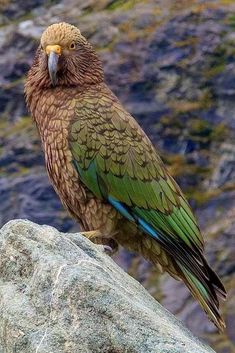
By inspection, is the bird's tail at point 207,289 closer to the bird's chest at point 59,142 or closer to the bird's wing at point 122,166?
the bird's wing at point 122,166

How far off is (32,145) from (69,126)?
13.9 metres

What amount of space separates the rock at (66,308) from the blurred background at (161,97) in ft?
44.4

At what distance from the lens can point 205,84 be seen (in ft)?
73.7

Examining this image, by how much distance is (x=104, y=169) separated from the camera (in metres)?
8.53

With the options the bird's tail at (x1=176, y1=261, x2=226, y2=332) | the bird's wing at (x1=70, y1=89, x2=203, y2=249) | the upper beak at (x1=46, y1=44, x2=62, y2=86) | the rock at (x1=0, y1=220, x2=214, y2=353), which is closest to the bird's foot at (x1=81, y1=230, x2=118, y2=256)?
the bird's wing at (x1=70, y1=89, x2=203, y2=249)

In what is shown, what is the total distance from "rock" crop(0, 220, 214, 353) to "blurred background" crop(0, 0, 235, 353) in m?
13.5

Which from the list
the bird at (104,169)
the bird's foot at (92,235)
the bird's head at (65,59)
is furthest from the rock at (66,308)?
the bird's head at (65,59)

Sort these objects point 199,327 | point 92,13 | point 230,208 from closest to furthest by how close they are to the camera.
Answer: point 199,327, point 230,208, point 92,13

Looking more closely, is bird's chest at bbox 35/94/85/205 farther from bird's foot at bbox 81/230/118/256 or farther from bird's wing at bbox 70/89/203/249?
bird's foot at bbox 81/230/118/256

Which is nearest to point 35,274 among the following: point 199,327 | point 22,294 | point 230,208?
point 22,294

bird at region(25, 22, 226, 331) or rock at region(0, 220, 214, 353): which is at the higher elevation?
rock at region(0, 220, 214, 353)

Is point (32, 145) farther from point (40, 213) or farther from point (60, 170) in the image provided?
point (60, 170)

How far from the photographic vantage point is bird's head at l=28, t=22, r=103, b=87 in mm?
8516

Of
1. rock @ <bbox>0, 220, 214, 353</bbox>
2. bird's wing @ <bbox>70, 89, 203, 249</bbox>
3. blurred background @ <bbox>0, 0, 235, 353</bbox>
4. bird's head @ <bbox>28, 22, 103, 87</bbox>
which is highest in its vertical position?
rock @ <bbox>0, 220, 214, 353</bbox>
